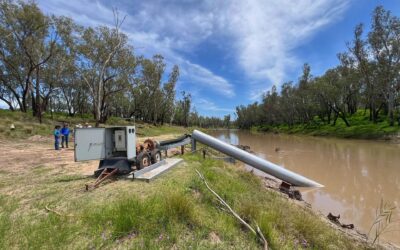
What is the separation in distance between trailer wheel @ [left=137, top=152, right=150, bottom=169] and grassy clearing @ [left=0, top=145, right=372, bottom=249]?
146cm

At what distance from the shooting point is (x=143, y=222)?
407 cm

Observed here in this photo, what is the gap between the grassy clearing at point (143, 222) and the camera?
3.77 meters

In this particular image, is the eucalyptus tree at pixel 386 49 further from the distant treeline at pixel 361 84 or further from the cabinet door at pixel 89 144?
the cabinet door at pixel 89 144

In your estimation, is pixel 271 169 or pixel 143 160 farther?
pixel 271 169

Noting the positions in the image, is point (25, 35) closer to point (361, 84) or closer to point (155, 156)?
point (155, 156)

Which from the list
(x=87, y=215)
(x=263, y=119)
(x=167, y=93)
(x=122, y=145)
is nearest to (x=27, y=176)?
(x=122, y=145)

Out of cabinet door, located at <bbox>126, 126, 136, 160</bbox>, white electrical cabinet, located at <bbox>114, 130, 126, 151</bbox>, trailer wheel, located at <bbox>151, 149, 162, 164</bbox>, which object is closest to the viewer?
cabinet door, located at <bbox>126, 126, 136, 160</bbox>

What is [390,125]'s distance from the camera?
34469mm

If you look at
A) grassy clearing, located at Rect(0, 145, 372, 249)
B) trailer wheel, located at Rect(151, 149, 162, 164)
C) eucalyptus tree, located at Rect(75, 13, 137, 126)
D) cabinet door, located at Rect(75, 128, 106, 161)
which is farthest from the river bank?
eucalyptus tree, located at Rect(75, 13, 137, 126)

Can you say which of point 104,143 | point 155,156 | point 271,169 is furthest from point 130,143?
point 271,169

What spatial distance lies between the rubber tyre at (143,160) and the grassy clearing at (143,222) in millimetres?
1442

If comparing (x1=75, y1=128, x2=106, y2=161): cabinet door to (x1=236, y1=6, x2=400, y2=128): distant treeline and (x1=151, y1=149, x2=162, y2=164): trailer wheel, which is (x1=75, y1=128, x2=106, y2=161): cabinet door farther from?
(x1=236, y1=6, x2=400, y2=128): distant treeline

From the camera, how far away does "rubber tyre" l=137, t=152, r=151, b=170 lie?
7.52m

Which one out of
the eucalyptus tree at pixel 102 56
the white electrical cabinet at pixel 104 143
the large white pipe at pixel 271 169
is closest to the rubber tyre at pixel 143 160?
the white electrical cabinet at pixel 104 143
